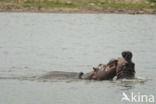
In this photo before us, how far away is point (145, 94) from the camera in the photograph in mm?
18328

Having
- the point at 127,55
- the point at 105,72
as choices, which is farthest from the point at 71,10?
the point at 127,55

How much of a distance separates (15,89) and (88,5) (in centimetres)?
3223

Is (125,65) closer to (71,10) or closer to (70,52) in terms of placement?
(70,52)

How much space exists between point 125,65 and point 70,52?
1066 cm

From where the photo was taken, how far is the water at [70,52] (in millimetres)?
18469

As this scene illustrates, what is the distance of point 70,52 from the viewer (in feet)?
96.7

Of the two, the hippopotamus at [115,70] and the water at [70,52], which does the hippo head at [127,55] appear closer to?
the hippopotamus at [115,70]

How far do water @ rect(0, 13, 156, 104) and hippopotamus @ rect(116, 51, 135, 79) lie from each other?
370 mm

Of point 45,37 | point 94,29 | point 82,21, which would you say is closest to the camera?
point 45,37

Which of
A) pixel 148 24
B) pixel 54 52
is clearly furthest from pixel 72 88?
pixel 148 24

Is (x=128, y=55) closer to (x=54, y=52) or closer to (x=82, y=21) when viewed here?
(x=54, y=52)

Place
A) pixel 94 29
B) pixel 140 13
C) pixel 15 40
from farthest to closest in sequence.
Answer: pixel 140 13 < pixel 94 29 < pixel 15 40

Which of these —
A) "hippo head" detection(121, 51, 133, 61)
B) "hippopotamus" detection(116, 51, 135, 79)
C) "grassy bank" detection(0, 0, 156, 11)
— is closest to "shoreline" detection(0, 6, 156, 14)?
"grassy bank" detection(0, 0, 156, 11)

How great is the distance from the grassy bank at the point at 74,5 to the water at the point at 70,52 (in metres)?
1.63
